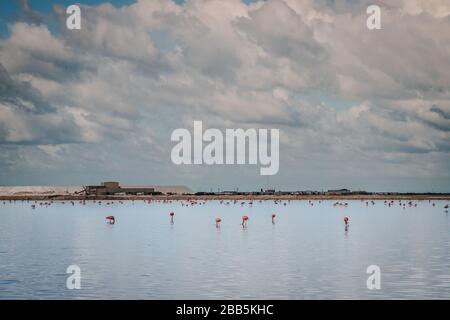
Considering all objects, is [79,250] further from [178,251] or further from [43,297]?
[43,297]

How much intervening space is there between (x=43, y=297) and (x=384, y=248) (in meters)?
35.3

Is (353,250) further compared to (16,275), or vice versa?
(353,250)

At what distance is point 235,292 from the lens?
35344 mm

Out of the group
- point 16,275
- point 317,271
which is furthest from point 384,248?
point 16,275

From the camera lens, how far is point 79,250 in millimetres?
57688
